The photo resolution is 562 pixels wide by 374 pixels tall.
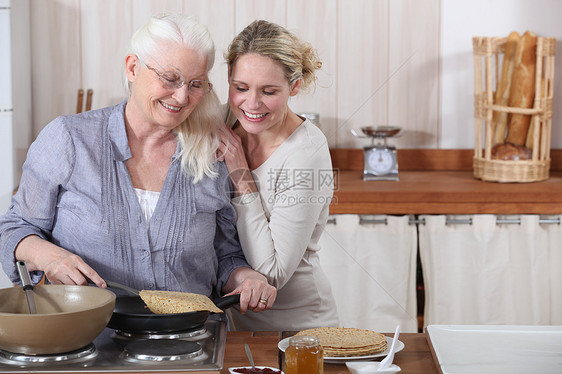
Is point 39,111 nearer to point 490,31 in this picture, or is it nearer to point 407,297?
point 407,297

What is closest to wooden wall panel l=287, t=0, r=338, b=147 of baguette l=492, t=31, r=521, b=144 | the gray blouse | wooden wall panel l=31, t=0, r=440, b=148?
wooden wall panel l=31, t=0, r=440, b=148

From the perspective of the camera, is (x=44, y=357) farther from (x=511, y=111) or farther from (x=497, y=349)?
(x=511, y=111)

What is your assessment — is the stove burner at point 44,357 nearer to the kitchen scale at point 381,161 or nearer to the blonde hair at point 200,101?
the blonde hair at point 200,101

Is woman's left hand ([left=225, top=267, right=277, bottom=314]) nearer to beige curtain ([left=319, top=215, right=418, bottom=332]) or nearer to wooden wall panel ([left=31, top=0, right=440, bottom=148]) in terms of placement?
beige curtain ([left=319, top=215, right=418, bottom=332])

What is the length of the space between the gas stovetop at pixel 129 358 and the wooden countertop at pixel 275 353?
0.05 meters

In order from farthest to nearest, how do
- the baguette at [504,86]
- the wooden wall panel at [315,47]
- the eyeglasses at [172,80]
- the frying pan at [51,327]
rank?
the wooden wall panel at [315,47] < the baguette at [504,86] < the eyeglasses at [172,80] < the frying pan at [51,327]

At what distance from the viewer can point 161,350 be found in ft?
4.07

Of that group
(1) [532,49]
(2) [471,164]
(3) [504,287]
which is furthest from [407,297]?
(1) [532,49]

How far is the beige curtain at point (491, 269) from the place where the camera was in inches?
110

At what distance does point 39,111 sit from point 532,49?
7.49 ft

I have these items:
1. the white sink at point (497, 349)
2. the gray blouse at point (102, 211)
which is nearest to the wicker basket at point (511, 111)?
the white sink at point (497, 349)

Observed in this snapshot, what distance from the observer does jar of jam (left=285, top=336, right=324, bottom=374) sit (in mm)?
1199

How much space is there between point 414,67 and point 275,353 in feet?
7.37

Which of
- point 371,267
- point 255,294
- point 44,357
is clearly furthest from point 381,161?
point 44,357
